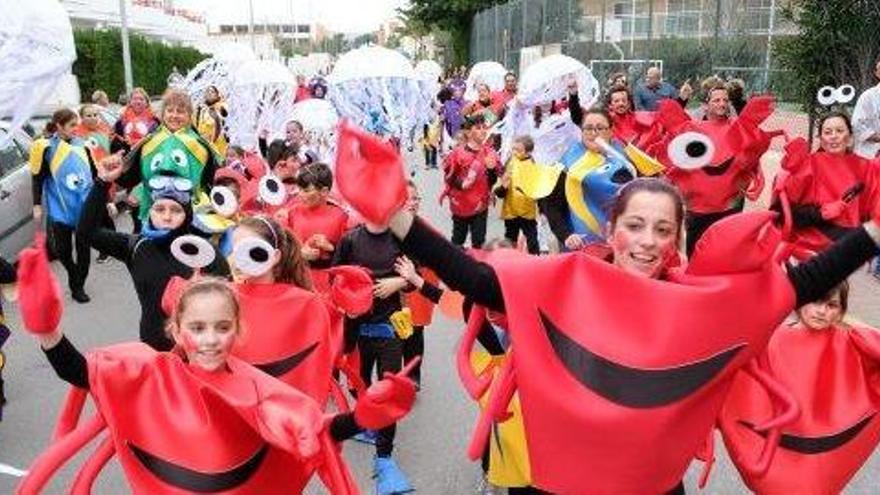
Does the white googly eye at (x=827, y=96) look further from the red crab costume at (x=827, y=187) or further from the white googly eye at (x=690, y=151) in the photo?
the white googly eye at (x=690, y=151)

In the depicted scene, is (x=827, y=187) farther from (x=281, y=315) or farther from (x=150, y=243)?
(x=150, y=243)

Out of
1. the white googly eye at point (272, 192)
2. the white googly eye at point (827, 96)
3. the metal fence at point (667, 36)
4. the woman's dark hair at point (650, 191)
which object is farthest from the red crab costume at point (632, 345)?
the metal fence at point (667, 36)

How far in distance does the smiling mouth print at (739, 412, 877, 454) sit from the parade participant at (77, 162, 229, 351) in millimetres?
2583

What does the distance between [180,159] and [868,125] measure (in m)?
5.57

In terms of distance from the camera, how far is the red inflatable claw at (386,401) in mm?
2590

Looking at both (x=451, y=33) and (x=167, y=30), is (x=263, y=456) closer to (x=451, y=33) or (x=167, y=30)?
(x=451, y=33)

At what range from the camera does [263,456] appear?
288 cm

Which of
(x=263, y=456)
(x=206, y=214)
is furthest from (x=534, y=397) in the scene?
(x=206, y=214)

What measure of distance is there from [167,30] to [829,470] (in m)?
68.1

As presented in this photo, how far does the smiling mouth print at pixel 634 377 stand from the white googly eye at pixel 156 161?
4.84 metres

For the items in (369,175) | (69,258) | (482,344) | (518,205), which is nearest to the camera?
(369,175)

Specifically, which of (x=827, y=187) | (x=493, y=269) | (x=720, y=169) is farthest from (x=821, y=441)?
(x=720, y=169)

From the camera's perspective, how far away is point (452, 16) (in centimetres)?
4506

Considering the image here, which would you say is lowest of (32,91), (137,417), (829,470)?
(829,470)
